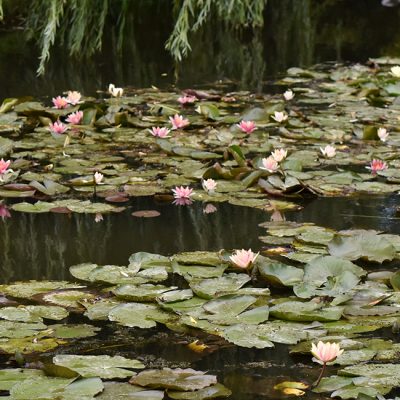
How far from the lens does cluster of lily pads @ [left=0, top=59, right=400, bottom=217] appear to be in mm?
3102

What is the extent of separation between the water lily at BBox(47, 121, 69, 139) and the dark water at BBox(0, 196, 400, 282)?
91 cm

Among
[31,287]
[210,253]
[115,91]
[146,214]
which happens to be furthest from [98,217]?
[115,91]

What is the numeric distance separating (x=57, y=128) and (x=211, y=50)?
306 cm

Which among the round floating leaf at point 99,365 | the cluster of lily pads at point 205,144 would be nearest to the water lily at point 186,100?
the cluster of lily pads at point 205,144

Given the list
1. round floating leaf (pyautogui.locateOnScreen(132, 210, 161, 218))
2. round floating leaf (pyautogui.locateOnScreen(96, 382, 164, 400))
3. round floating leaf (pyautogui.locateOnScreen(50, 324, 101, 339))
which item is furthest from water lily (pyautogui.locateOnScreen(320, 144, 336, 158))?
round floating leaf (pyautogui.locateOnScreen(96, 382, 164, 400))

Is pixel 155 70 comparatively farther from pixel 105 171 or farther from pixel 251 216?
pixel 251 216

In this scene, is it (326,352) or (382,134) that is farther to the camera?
(382,134)

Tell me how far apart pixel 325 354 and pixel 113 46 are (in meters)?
5.27

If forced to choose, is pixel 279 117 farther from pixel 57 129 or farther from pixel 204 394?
pixel 204 394

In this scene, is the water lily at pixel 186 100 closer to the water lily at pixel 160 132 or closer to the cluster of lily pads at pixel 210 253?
the cluster of lily pads at pixel 210 253

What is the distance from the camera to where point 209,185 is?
3043 millimetres

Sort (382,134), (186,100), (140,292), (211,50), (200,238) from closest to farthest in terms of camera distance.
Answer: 1. (140,292)
2. (200,238)
3. (382,134)
4. (186,100)
5. (211,50)

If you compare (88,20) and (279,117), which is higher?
(88,20)

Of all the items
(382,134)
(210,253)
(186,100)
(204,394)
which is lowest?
(204,394)
